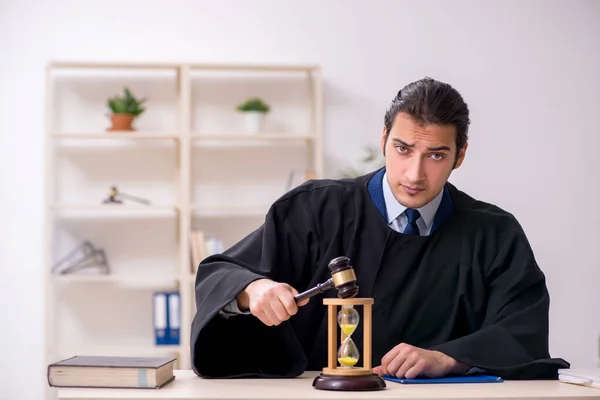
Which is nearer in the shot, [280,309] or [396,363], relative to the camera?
[280,309]

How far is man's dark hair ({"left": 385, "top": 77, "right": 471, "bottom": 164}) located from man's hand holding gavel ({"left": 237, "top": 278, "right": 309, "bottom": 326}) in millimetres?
632

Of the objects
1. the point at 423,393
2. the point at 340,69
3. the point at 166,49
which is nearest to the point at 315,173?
the point at 340,69

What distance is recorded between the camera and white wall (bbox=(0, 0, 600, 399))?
537cm

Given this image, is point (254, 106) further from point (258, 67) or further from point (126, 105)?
point (126, 105)

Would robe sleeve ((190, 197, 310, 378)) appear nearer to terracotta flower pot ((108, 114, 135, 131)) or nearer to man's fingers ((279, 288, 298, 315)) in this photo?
man's fingers ((279, 288, 298, 315))

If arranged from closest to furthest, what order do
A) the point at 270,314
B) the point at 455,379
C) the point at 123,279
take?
the point at 270,314 < the point at 455,379 < the point at 123,279

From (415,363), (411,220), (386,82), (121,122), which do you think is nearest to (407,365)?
(415,363)

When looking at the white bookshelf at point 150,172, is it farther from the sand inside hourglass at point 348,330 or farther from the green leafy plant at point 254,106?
the sand inside hourglass at point 348,330

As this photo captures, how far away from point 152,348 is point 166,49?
5.92 ft

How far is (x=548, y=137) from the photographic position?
575cm

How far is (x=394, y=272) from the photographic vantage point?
231 centimetres

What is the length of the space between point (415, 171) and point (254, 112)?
3.09m

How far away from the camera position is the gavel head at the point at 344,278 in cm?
181

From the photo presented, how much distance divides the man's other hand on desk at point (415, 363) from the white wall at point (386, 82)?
353 centimetres
